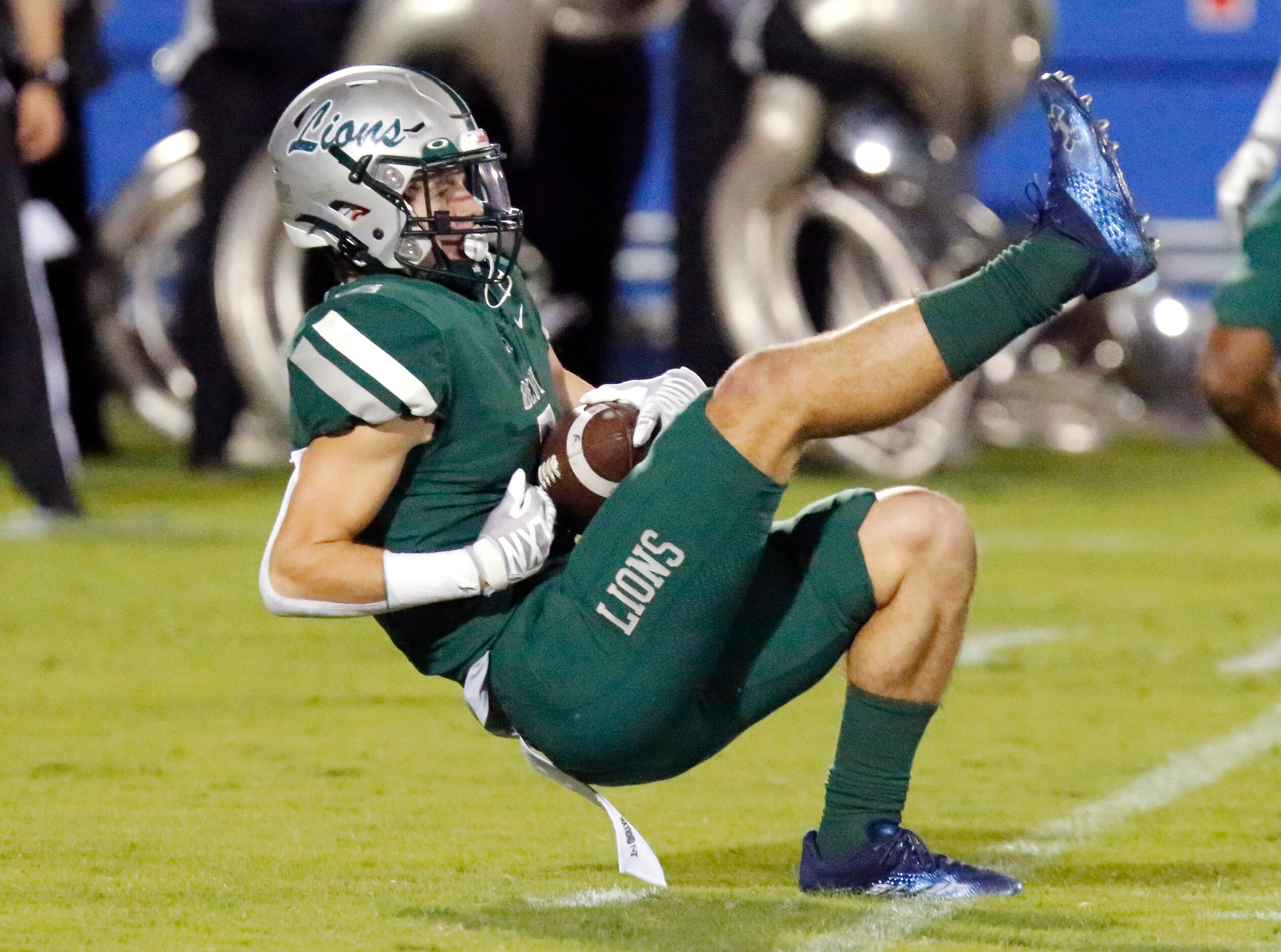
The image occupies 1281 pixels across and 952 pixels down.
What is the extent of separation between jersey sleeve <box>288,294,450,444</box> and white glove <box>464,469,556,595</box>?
151 millimetres

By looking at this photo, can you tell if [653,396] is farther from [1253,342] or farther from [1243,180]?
[1243,180]

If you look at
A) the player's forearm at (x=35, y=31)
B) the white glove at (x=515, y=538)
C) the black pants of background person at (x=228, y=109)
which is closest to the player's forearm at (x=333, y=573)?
the white glove at (x=515, y=538)

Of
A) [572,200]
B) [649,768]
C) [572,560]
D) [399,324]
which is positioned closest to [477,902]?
[649,768]

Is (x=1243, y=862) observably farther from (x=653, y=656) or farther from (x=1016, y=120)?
(x=1016, y=120)

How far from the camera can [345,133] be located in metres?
3.03

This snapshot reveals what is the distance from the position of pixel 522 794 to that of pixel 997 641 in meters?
1.97

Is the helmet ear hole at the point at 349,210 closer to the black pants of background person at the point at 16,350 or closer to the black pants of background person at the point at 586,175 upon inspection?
the black pants of background person at the point at 16,350

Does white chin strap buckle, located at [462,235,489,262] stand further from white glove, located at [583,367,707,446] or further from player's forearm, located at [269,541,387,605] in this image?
player's forearm, located at [269,541,387,605]

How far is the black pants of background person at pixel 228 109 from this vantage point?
9.15 metres

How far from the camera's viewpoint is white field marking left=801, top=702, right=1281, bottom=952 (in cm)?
278

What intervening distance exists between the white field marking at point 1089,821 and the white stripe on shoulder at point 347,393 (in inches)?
32.2

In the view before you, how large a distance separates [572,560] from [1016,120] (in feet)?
34.1

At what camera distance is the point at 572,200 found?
9.73 meters

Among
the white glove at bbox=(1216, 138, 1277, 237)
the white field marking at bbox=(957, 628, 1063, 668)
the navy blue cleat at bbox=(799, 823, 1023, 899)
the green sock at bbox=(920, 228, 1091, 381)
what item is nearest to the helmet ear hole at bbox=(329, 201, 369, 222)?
the green sock at bbox=(920, 228, 1091, 381)
